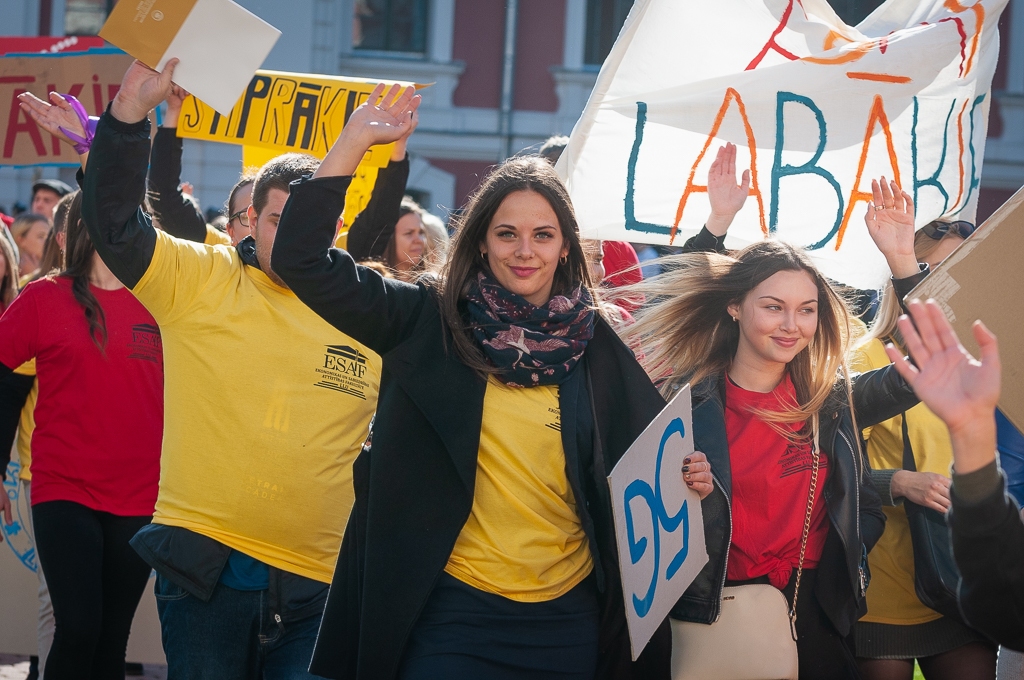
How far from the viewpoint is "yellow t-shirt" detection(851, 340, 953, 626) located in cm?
382

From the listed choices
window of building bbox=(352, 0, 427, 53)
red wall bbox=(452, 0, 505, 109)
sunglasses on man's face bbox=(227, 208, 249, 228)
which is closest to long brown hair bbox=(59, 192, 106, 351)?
sunglasses on man's face bbox=(227, 208, 249, 228)

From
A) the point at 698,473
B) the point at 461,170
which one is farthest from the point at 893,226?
the point at 461,170

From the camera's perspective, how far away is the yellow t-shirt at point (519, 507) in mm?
2801

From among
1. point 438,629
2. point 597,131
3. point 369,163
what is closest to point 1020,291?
point 438,629

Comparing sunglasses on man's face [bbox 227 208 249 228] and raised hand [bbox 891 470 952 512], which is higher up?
sunglasses on man's face [bbox 227 208 249 228]

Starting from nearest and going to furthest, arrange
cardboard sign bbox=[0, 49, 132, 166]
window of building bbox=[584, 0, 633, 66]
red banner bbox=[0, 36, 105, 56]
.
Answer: cardboard sign bbox=[0, 49, 132, 166] < red banner bbox=[0, 36, 105, 56] < window of building bbox=[584, 0, 633, 66]

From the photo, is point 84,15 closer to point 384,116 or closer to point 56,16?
point 56,16

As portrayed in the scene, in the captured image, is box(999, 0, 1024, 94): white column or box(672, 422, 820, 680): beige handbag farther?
box(999, 0, 1024, 94): white column

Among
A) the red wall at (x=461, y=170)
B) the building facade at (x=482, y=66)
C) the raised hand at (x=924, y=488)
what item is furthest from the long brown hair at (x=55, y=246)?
the red wall at (x=461, y=170)

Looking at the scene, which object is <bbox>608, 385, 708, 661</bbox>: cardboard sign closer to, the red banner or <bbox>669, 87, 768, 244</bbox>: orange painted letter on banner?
<bbox>669, 87, 768, 244</bbox>: orange painted letter on banner

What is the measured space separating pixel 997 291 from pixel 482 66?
14844 mm

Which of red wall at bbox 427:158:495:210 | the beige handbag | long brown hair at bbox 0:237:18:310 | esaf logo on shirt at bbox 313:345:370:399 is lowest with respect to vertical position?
the beige handbag

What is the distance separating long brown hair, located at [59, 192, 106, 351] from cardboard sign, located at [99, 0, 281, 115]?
1065 millimetres

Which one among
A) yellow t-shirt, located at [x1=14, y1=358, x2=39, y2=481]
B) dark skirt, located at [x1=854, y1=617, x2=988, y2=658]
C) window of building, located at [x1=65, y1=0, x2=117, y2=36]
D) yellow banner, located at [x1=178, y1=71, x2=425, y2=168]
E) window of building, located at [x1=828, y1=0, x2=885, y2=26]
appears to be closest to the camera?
dark skirt, located at [x1=854, y1=617, x2=988, y2=658]
